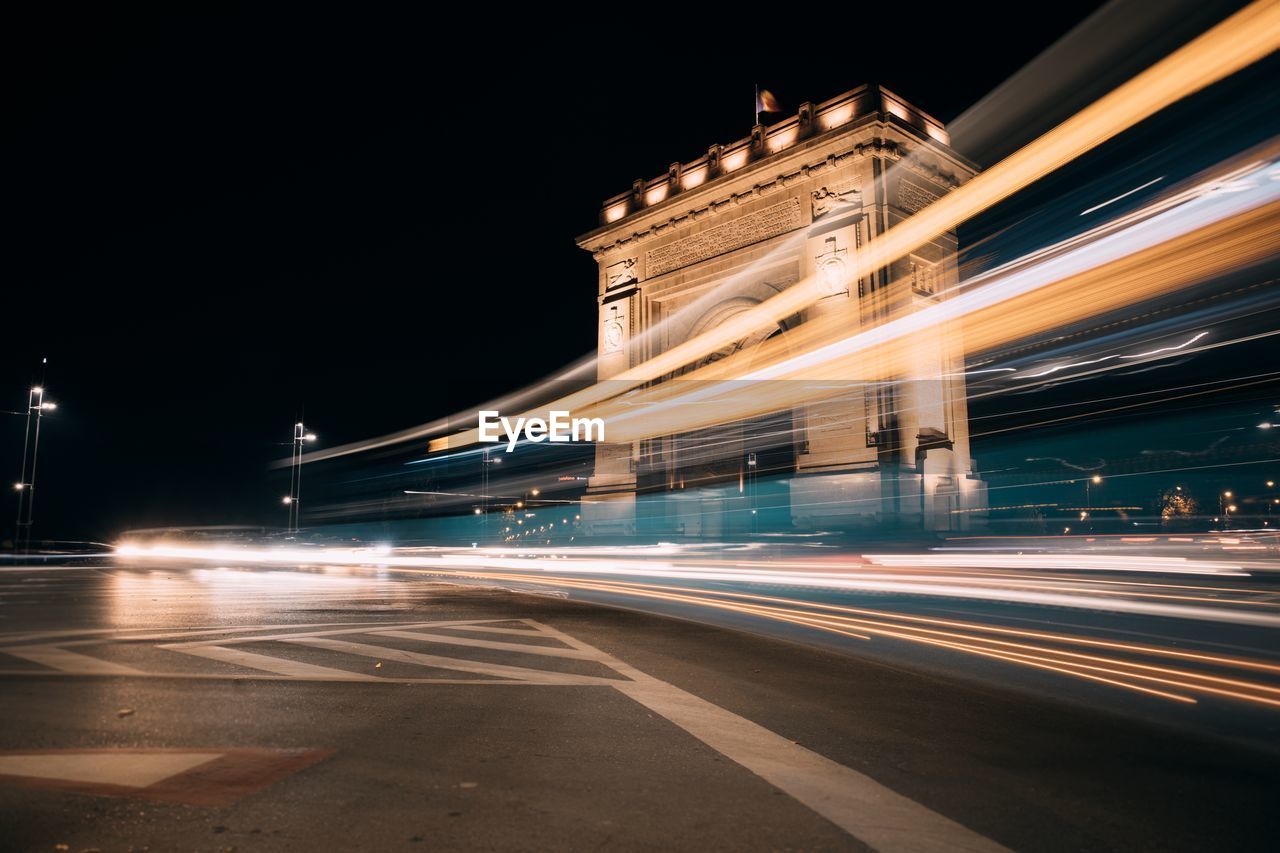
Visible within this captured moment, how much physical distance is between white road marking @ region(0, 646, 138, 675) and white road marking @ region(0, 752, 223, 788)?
293cm

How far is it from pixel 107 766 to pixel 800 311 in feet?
107

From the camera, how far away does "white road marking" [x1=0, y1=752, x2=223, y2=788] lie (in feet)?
13.6

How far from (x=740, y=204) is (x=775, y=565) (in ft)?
82.2

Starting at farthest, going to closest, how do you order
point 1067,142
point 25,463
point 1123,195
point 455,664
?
point 25,463
point 1067,142
point 1123,195
point 455,664

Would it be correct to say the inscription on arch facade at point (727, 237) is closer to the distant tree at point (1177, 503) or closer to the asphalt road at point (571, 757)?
the distant tree at point (1177, 503)

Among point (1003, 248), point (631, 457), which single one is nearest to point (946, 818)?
point (1003, 248)

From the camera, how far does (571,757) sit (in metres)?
4.75

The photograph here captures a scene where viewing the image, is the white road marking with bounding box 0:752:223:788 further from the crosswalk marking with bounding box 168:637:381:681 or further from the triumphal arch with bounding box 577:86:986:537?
the triumphal arch with bounding box 577:86:986:537

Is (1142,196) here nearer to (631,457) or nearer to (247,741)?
(247,741)

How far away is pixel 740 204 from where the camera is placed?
3831 cm

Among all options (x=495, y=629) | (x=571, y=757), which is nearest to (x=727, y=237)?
(x=495, y=629)

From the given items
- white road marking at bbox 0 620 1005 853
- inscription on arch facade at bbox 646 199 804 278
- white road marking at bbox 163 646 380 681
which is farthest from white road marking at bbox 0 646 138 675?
inscription on arch facade at bbox 646 199 804 278

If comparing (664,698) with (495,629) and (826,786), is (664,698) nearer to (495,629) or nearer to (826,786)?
(826,786)

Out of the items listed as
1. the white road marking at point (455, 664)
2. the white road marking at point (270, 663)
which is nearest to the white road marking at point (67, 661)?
the white road marking at point (270, 663)
